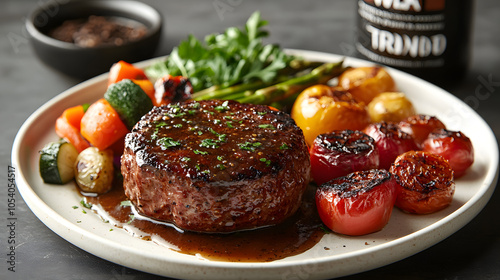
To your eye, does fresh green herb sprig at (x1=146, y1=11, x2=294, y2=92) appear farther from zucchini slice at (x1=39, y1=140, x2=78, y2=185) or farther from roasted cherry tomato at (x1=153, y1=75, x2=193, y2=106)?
zucchini slice at (x1=39, y1=140, x2=78, y2=185)

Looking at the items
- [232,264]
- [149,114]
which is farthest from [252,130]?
[232,264]

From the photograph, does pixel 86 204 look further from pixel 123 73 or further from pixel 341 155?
pixel 341 155

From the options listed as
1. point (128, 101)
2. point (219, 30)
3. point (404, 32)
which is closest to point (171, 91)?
point (128, 101)

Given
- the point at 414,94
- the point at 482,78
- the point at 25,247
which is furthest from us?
the point at 482,78

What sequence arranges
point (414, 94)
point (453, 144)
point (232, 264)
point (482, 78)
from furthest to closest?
point (482, 78) → point (414, 94) → point (453, 144) → point (232, 264)

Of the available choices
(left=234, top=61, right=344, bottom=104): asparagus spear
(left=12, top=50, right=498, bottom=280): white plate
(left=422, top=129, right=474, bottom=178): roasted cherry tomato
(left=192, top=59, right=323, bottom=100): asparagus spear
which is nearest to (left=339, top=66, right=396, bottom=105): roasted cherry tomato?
(left=234, top=61, right=344, bottom=104): asparagus spear

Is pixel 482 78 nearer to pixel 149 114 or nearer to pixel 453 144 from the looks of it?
pixel 453 144
